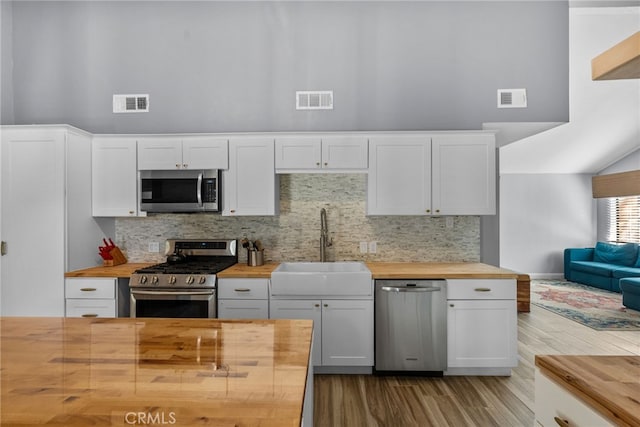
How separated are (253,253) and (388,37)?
2.60m

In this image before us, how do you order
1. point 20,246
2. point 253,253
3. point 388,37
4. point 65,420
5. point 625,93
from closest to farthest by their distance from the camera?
point 65,420, point 20,246, point 253,253, point 388,37, point 625,93

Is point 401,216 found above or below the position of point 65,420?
above

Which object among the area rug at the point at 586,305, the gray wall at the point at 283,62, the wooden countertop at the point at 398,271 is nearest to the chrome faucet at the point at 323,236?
the wooden countertop at the point at 398,271

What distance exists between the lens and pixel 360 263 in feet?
12.2

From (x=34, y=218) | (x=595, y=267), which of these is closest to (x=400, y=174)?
(x=34, y=218)

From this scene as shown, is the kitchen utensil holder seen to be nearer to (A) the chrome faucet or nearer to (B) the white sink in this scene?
(B) the white sink

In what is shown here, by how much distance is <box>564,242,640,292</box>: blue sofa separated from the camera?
7.00 meters

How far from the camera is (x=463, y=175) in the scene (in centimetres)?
348

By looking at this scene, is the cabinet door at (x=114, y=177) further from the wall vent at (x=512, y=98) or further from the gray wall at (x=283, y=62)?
the wall vent at (x=512, y=98)

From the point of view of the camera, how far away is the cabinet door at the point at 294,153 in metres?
3.51

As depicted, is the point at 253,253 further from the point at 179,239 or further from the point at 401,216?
the point at 401,216

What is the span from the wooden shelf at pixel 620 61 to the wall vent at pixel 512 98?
Result: 301cm

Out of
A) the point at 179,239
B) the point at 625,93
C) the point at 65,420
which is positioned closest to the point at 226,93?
the point at 179,239

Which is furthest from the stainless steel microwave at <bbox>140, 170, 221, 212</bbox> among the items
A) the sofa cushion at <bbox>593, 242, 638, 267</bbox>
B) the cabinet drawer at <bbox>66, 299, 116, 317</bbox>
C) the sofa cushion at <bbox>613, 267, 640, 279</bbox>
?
the sofa cushion at <bbox>593, 242, 638, 267</bbox>
